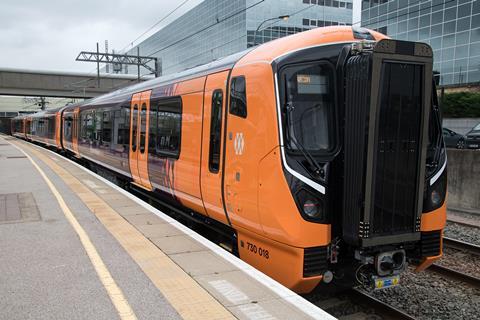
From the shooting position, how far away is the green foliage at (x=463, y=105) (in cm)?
3142

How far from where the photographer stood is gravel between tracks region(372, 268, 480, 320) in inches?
218

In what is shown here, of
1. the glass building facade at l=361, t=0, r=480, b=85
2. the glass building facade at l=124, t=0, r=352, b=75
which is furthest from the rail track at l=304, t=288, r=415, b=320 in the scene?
the glass building facade at l=124, t=0, r=352, b=75

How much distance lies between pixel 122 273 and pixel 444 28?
42281mm

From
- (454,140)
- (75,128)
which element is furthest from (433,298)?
(454,140)

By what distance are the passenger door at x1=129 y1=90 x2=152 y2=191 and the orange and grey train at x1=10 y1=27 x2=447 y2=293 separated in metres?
4.01

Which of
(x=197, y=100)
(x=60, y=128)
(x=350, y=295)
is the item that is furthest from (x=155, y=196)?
(x=60, y=128)

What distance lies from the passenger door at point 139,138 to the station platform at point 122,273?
4.85 ft

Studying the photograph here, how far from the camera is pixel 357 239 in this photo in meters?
4.46

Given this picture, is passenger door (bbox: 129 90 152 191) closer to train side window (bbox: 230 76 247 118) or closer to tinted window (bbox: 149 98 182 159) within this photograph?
tinted window (bbox: 149 98 182 159)

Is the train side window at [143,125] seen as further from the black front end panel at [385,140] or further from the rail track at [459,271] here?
the rail track at [459,271]

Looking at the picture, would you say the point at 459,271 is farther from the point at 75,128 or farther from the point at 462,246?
the point at 75,128

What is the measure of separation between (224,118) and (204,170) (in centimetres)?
93

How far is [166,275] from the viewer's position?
4645mm

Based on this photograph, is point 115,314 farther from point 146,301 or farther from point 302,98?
point 302,98
